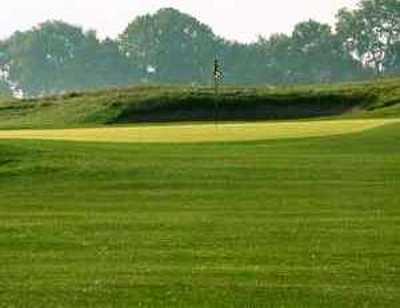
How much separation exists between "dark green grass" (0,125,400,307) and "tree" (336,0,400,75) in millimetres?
158967

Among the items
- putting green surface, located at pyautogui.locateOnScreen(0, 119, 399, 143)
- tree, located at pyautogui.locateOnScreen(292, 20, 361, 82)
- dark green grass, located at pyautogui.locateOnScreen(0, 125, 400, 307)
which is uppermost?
tree, located at pyautogui.locateOnScreen(292, 20, 361, 82)

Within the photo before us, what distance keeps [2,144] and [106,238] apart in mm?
14620

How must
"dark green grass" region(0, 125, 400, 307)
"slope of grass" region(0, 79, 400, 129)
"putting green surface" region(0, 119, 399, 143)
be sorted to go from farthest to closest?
"slope of grass" region(0, 79, 400, 129), "putting green surface" region(0, 119, 399, 143), "dark green grass" region(0, 125, 400, 307)

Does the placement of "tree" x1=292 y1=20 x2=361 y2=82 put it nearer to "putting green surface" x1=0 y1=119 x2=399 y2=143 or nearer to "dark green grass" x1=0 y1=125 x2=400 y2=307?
"putting green surface" x1=0 y1=119 x2=399 y2=143

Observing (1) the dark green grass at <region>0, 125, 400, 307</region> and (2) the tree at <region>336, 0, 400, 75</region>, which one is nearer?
(1) the dark green grass at <region>0, 125, 400, 307</region>

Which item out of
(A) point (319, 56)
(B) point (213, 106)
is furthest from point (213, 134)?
(A) point (319, 56)

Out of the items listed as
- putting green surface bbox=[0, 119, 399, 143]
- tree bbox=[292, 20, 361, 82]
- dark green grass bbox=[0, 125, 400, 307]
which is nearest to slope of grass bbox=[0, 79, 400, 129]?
putting green surface bbox=[0, 119, 399, 143]

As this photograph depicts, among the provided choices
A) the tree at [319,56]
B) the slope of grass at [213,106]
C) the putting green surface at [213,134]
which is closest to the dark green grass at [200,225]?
the putting green surface at [213,134]

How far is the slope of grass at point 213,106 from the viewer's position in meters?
68.8

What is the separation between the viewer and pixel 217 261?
16.1 meters

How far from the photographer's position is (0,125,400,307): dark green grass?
1395 centimetres

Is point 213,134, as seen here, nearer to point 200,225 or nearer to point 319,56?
point 200,225

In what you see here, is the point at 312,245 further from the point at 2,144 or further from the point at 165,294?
the point at 2,144

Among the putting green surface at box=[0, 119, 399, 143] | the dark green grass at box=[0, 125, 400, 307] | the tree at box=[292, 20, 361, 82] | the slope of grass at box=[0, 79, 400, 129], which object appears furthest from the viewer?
the tree at box=[292, 20, 361, 82]
